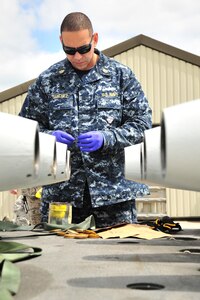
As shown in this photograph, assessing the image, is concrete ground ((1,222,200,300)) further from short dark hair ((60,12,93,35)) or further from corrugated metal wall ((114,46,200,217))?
corrugated metal wall ((114,46,200,217))

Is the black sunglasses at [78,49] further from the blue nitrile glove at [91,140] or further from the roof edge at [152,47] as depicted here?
the roof edge at [152,47]

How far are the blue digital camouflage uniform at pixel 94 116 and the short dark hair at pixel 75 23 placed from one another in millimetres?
226

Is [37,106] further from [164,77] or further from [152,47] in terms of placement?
[152,47]

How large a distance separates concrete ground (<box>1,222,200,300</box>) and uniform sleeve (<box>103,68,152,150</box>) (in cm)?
75

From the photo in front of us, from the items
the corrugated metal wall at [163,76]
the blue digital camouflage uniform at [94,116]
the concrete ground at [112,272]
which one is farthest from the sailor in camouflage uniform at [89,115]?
the corrugated metal wall at [163,76]

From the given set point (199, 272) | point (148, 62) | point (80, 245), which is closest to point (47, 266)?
point (199, 272)

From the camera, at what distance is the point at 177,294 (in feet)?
3.01

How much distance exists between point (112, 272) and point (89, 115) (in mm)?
1484

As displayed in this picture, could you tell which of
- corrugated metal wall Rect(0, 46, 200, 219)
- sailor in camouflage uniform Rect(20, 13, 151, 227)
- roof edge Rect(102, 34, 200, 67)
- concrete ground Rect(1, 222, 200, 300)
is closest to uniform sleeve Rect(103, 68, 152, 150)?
sailor in camouflage uniform Rect(20, 13, 151, 227)

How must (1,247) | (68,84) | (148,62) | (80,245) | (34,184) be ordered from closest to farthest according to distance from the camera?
1. (34,184)
2. (1,247)
3. (80,245)
4. (68,84)
5. (148,62)

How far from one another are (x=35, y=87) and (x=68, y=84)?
17cm

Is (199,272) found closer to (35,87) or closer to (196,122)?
(196,122)

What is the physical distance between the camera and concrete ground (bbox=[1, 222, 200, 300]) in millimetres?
932

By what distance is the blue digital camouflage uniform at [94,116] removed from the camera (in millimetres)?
2510
